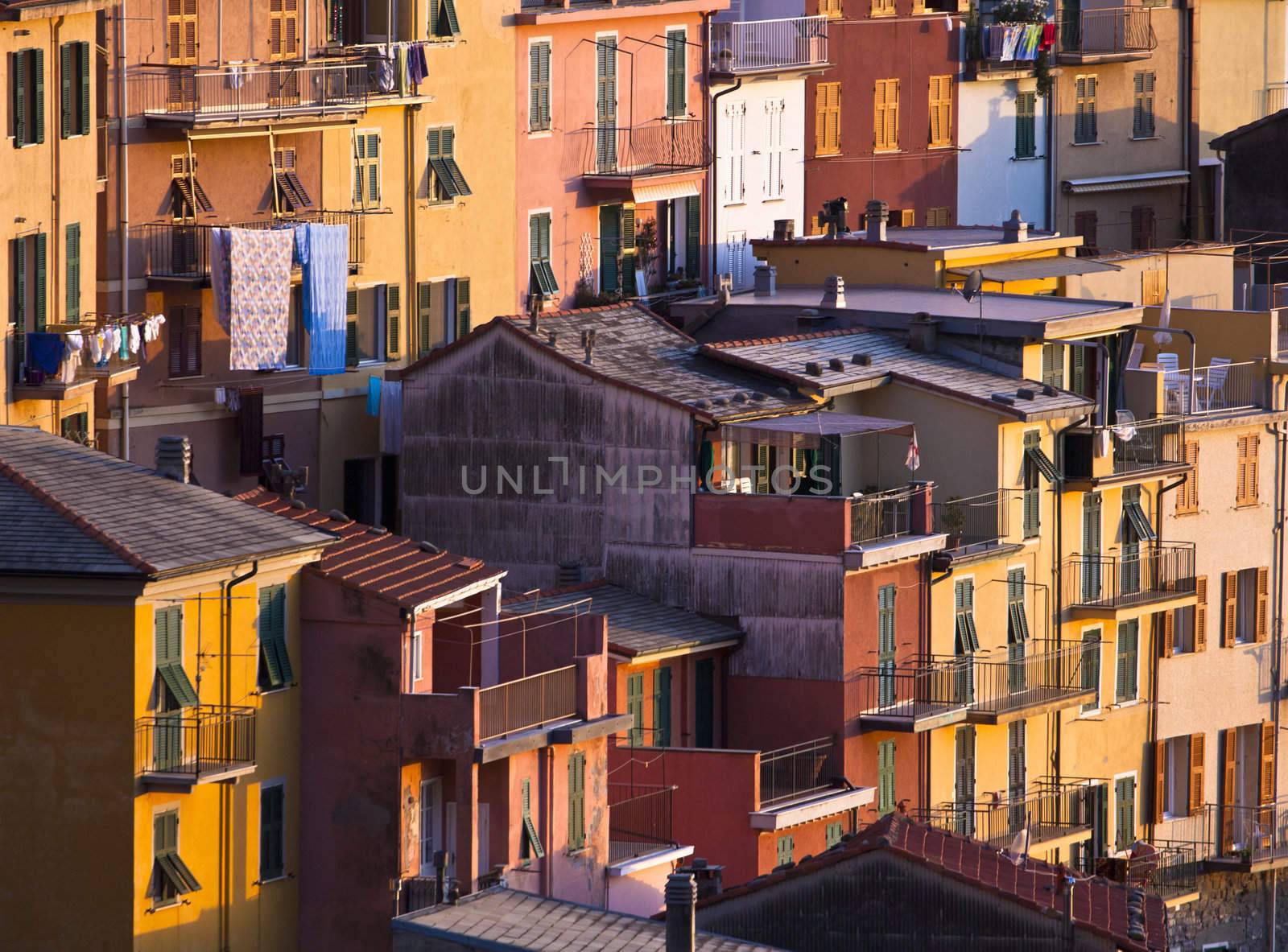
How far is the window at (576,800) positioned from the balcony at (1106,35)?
38.6 meters

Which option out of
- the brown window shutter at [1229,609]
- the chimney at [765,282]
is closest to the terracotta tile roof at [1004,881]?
the brown window shutter at [1229,609]

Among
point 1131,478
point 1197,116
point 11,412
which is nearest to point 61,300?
point 11,412

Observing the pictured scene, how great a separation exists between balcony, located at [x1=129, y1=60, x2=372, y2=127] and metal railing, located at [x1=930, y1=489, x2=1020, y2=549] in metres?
11.6

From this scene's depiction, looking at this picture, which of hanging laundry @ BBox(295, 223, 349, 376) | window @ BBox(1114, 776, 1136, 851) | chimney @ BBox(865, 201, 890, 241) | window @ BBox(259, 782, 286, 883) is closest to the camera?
window @ BBox(259, 782, 286, 883)

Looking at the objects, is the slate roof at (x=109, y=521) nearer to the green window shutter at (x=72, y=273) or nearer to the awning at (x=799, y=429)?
the green window shutter at (x=72, y=273)

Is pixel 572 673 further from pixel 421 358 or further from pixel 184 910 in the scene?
pixel 421 358

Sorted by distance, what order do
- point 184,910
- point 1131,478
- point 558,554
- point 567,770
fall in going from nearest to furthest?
point 184,910 < point 567,770 < point 558,554 < point 1131,478

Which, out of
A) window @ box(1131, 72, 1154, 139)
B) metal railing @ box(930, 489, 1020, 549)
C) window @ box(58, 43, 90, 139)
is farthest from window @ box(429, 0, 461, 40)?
window @ box(1131, 72, 1154, 139)

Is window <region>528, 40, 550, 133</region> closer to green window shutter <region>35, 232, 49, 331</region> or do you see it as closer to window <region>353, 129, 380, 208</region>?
window <region>353, 129, 380, 208</region>

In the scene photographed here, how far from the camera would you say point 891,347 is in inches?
2672

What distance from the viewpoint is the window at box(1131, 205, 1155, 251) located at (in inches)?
3669

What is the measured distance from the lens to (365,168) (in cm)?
6944

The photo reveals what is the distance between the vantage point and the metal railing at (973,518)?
65375 millimetres

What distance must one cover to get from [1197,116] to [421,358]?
31.4m
